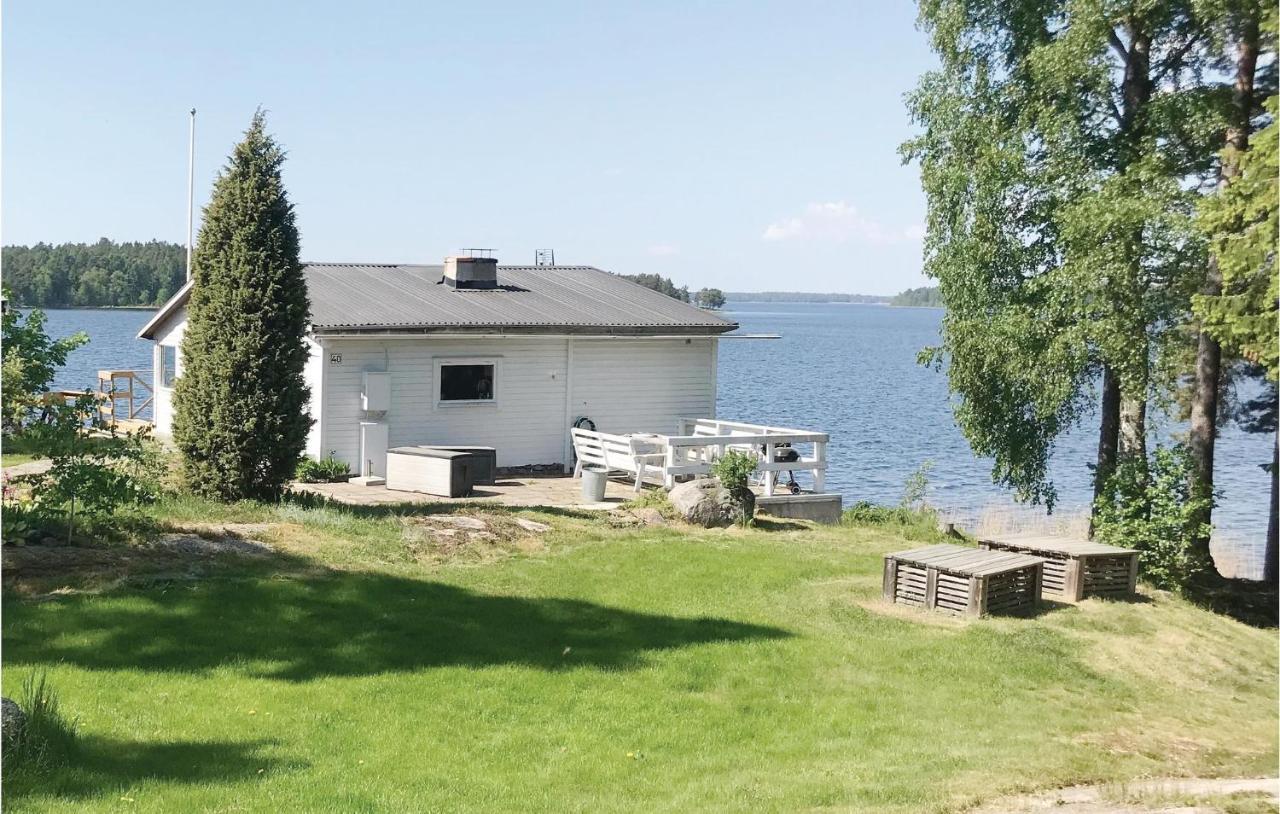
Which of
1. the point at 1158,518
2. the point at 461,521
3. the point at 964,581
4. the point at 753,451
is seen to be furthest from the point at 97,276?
the point at 964,581

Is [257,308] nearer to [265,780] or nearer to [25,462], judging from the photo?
[25,462]

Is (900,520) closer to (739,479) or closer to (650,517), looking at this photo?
(739,479)

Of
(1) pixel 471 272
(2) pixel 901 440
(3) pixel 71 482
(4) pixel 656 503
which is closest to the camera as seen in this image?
(3) pixel 71 482

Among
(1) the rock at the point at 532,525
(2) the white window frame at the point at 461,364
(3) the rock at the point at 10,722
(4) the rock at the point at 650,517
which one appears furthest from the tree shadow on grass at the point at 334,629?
(2) the white window frame at the point at 461,364

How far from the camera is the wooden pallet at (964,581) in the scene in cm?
1395

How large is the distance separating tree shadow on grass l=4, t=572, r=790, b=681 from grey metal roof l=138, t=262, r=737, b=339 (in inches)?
365

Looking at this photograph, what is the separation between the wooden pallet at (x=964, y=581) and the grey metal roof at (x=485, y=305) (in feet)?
34.4

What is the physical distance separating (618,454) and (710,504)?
11.5 feet

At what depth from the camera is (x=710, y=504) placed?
1867cm

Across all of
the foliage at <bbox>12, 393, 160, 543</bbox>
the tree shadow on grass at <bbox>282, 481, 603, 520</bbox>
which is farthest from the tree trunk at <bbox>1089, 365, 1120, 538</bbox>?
the foliage at <bbox>12, 393, 160, 543</bbox>

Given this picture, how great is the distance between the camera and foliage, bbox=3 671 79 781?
7331 millimetres

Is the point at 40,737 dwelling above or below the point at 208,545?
below

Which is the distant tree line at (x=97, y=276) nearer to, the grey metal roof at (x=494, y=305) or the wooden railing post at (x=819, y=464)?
the grey metal roof at (x=494, y=305)

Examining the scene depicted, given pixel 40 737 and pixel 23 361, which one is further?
pixel 23 361
